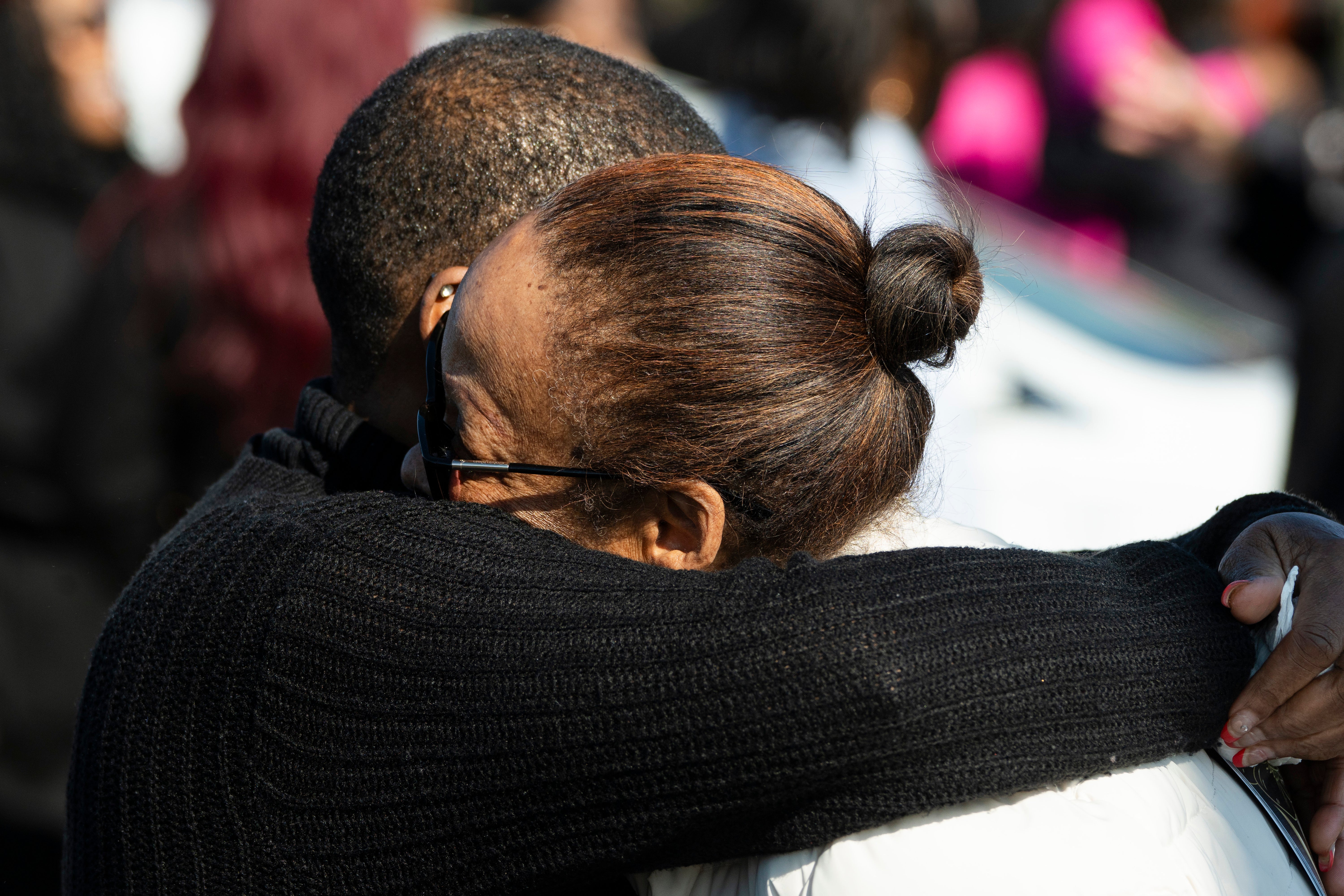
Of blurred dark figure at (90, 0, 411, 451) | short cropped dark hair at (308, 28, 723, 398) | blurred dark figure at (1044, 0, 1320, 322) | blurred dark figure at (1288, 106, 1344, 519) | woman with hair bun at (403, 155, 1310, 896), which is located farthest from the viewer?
blurred dark figure at (1044, 0, 1320, 322)

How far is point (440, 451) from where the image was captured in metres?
1.48

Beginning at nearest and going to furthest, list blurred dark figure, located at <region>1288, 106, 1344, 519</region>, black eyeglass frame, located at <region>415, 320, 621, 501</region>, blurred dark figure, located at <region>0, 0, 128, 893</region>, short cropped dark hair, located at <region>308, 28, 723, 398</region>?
black eyeglass frame, located at <region>415, 320, 621, 501</region> < short cropped dark hair, located at <region>308, 28, 723, 398</region> < blurred dark figure, located at <region>0, 0, 128, 893</region> < blurred dark figure, located at <region>1288, 106, 1344, 519</region>

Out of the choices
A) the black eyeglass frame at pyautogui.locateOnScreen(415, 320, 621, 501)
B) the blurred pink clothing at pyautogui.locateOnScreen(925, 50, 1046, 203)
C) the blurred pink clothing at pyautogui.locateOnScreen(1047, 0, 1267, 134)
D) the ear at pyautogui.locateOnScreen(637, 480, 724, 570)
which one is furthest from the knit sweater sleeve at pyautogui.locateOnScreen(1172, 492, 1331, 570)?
the blurred pink clothing at pyautogui.locateOnScreen(1047, 0, 1267, 134)

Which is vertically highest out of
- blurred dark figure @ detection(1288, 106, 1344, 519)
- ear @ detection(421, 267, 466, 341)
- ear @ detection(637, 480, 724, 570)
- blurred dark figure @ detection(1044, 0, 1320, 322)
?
ear @ detection(421, 267, 466, 341)

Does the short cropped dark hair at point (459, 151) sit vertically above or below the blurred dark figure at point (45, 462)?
above

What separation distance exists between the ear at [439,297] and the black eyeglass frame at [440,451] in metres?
0.04

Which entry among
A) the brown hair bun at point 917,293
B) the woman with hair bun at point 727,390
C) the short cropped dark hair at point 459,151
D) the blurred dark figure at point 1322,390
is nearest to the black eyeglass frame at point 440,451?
the woman with hair bun at point 727,390

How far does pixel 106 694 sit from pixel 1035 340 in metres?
3.28

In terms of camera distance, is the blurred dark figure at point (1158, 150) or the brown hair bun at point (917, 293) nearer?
the brown hair bun at point (917, 293)

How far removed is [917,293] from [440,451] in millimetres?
618

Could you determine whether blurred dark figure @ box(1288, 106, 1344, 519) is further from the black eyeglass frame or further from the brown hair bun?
the black eyeglass frame

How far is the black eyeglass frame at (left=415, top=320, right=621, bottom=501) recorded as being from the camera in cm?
141

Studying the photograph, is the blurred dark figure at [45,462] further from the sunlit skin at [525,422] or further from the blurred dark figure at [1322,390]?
the blurred dark figure at [1322,390]

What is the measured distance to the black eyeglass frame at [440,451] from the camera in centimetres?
141
